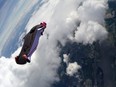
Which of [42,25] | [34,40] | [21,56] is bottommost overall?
[21,56]

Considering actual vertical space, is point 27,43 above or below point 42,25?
below

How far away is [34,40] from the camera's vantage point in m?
20.2

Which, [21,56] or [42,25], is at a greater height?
[42,25]

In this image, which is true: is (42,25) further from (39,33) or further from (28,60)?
(28,60)

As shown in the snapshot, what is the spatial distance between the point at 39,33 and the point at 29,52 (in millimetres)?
1712

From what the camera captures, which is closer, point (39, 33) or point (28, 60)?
point (28, 60)

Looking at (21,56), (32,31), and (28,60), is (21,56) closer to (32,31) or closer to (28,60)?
(28,60)

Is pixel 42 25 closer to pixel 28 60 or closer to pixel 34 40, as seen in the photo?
pixel 34 40

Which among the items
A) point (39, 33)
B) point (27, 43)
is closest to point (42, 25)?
point (39, 33)

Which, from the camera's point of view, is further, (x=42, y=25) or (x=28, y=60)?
(x=42, y=25)

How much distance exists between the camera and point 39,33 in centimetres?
2109

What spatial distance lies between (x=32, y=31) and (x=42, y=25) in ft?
4.50

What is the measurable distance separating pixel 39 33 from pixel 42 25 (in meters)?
0.63

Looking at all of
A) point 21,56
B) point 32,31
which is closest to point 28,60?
point 21,56
